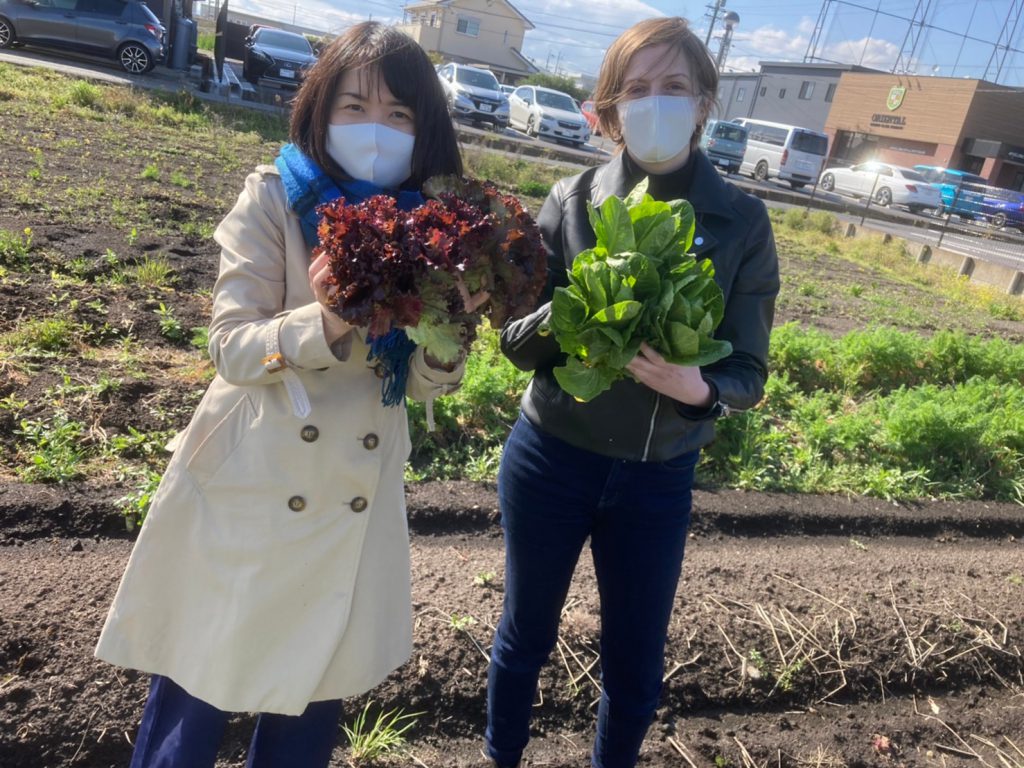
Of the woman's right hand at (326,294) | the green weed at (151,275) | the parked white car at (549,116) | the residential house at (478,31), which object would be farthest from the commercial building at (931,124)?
the woman's right hand at (326,294)

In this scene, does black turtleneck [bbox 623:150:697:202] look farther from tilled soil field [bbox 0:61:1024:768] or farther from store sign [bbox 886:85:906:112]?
store sign [bbox 886:85:906:112]

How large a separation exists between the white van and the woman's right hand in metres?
30.0

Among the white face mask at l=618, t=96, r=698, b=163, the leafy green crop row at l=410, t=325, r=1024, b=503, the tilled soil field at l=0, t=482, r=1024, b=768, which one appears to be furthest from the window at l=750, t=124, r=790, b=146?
the white face mask at l=618, t=96, r=698, b=163

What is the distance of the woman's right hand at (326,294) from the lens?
4.86 feet

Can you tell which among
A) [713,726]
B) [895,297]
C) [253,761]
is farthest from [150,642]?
[895,297]

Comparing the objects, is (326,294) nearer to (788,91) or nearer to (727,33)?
(727,33)

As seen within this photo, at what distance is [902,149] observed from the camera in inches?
1639

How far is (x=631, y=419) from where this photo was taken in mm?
2008

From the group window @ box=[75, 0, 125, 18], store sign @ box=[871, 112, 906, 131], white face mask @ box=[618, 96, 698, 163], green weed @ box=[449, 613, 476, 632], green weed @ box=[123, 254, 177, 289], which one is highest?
store sign @ box=[871, 112, 906, 131]

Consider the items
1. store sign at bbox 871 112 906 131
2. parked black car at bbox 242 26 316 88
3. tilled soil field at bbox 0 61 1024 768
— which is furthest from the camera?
store sign at bbox 871 112 906 131

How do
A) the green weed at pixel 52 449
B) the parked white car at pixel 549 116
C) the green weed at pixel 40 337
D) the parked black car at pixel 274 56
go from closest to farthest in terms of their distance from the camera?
the green weed at pixel 52 449 < the green weed at pixel 40 337 < the parked black car at pixel 274 56 < the parked white car at pixel 549 116

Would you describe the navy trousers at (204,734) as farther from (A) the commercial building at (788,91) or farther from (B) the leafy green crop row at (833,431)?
(A) the commercial building at (788,91)

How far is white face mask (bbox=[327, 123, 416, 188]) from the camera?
68.8 inches

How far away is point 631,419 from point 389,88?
A: 3.22 ft
